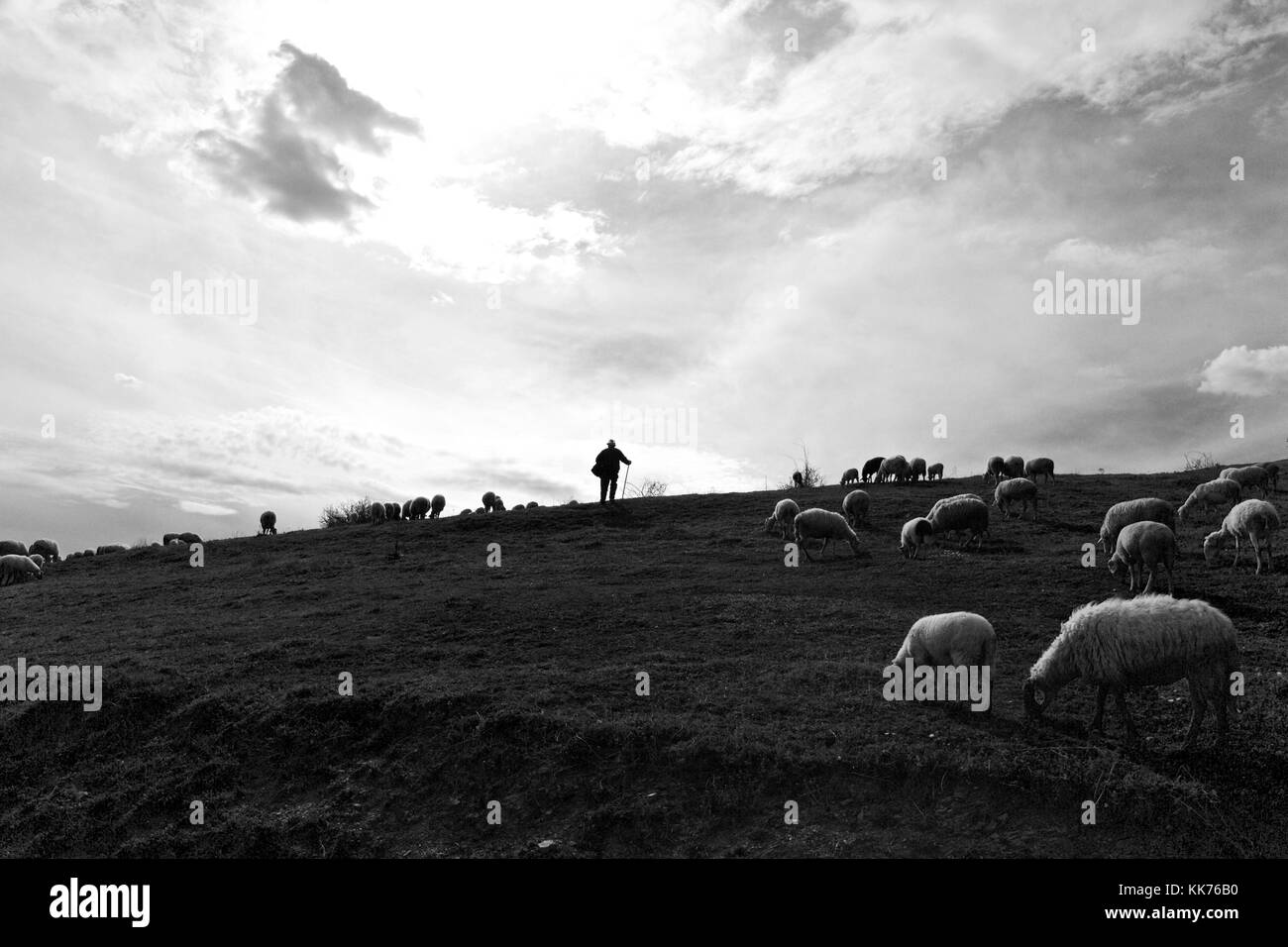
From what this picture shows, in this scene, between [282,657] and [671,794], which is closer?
[671,794]

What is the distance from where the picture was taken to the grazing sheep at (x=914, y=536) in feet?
73.9

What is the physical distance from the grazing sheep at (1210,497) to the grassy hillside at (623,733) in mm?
8127

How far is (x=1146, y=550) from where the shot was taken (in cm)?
1620

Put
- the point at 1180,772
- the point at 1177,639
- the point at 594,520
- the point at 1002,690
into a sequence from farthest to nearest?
the point at 594,520 → the point at 1002,690 → the point at 1177,639 → the point at 1180,772

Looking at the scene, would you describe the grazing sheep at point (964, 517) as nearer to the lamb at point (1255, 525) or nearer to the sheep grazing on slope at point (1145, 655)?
the lamb at point (1255, 525)

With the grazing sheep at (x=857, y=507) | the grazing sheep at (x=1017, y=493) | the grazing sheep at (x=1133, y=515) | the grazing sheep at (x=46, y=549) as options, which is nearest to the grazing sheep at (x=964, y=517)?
the grazing sheep at (x=1133, y=515)

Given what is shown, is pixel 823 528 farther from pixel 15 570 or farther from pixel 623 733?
pixel 15 570

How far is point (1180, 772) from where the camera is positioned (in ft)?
26.7

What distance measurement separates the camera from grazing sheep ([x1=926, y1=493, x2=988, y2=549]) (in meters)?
23.1

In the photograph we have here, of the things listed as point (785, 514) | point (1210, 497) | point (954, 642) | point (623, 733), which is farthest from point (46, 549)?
point (1210, 497)

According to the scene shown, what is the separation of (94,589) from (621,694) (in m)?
23.6
